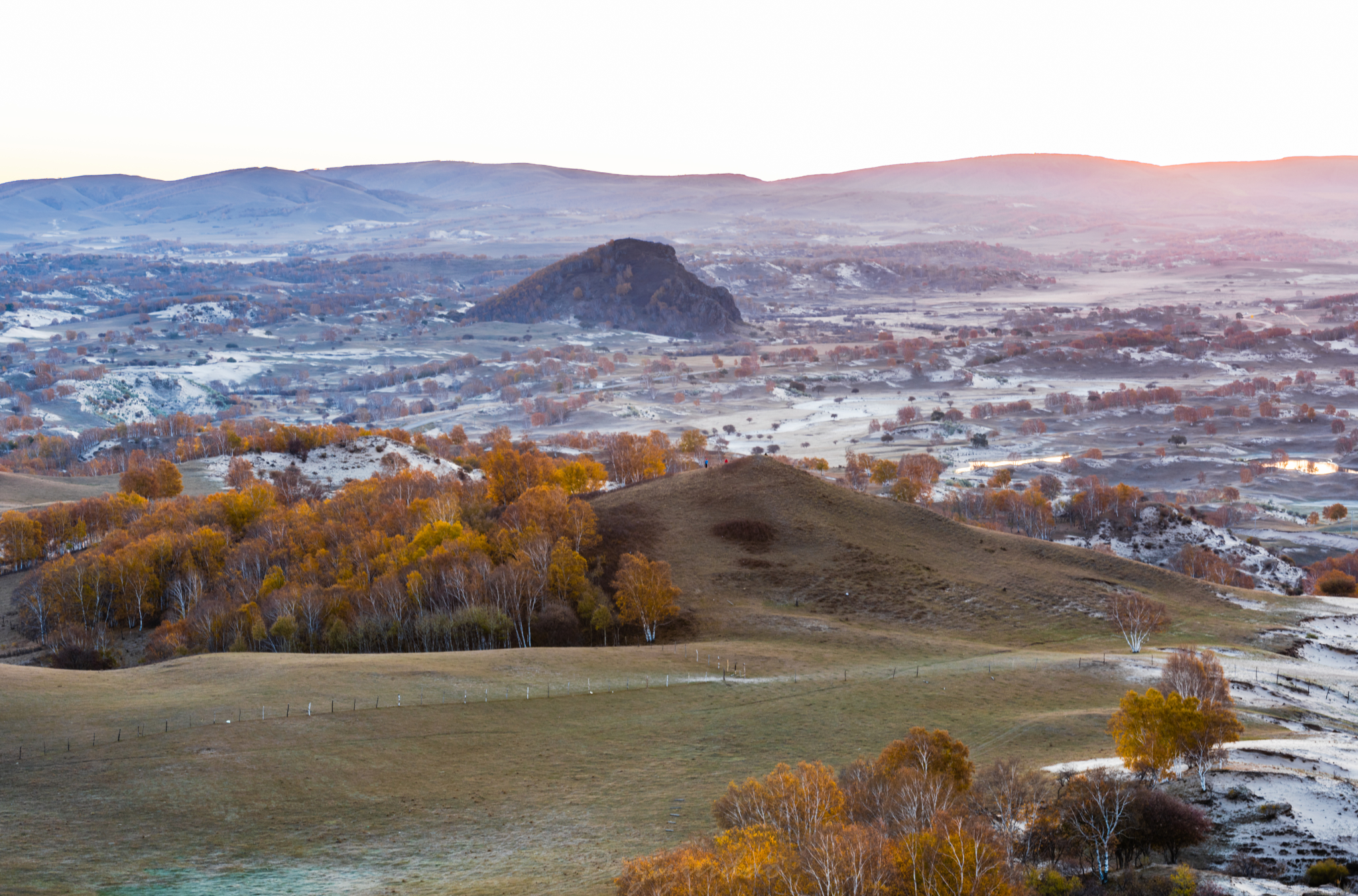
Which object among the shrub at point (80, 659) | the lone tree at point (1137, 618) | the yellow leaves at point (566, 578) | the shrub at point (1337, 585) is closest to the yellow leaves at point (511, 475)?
the yellow leaves at point (566, 578)

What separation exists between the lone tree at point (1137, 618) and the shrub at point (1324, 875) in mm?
32523

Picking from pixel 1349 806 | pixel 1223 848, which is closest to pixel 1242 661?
pixel 1349 806

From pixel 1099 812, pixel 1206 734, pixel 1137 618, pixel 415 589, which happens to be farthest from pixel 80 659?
pixel 1137 618

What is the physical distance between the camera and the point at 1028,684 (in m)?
55.0

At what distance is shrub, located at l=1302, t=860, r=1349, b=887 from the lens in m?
30.8

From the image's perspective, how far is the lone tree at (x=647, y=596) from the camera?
2744 inches

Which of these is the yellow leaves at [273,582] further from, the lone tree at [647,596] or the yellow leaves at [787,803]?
the yellow leaves at [787,803]

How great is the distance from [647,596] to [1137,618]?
3280 cm

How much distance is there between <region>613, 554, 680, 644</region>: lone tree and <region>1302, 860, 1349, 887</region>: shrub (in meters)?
44.0

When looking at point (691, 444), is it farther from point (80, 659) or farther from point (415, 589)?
point (80, 659)

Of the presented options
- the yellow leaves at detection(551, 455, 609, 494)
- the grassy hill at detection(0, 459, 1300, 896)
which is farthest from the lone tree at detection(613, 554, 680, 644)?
the yellow leaves at detection(551, 455, 609, 494)

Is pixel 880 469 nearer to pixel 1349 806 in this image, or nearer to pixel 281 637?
pixel 281 637

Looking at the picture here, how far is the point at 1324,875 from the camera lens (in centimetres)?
3092

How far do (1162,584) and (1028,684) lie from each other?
32052 millimetres
